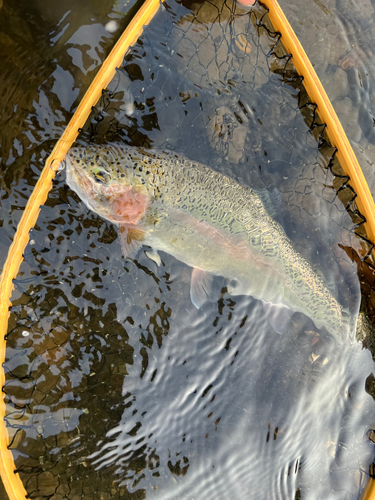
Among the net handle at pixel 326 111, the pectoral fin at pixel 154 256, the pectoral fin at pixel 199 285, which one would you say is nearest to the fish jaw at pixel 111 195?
the pectoral fin at pixel 154 256

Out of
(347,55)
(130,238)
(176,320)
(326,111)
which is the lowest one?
(176,320)

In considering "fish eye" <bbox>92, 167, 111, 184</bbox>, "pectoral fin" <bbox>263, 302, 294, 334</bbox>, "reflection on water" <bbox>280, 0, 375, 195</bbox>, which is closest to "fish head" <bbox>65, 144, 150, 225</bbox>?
"fish eye" <bbox>92, 167, 111, 184</bbox>

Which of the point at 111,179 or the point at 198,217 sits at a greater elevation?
the point at 198,217

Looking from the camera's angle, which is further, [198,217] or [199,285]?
[199,285]

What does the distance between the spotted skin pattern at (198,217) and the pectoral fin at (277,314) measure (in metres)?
0.10

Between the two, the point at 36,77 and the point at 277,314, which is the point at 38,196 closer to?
the point at 36,77

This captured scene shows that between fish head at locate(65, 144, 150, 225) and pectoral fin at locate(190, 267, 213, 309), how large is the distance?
0.73 metres

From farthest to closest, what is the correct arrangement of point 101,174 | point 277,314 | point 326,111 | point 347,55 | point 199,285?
point 347,55
point 277,314
point 199,285
point 326,111
point 101,174

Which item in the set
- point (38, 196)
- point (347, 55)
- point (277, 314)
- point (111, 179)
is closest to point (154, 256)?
point (111, 179)

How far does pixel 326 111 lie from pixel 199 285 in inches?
74.5

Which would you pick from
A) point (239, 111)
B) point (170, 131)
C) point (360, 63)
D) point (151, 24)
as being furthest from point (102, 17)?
point (360, 63)

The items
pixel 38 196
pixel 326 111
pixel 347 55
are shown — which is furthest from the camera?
pixel 347 55

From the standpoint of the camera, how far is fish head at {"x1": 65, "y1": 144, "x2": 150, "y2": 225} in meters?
2.69

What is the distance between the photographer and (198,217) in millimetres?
2764
